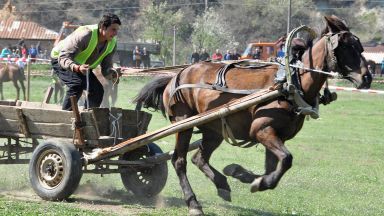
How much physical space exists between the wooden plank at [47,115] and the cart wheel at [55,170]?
349 millimetres

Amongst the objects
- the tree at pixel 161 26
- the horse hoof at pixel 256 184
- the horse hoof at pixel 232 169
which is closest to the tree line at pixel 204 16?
the tree at pixel 161 26

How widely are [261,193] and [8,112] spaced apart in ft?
11.1

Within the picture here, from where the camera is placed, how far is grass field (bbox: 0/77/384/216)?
902 centimetres

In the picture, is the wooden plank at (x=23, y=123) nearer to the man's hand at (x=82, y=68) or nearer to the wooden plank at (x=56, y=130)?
the wooden plank at (x=56, y=130)

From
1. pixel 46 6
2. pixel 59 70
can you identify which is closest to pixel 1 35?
pixel 46 6

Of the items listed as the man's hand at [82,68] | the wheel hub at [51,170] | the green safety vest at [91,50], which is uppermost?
the green safety vest at [91,50]

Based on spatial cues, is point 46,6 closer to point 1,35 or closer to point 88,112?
point 1,35

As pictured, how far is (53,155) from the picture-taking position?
938cm

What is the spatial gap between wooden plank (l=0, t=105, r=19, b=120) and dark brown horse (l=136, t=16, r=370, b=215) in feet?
4.89

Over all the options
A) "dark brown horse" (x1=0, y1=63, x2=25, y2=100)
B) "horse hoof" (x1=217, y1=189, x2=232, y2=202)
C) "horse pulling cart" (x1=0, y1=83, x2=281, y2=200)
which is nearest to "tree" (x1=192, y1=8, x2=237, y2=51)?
"dark brown horse" (x1=0, y1=63, x2=25, y2=100)

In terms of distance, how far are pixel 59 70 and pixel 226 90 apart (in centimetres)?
234

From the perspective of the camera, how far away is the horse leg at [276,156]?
8.09 meters

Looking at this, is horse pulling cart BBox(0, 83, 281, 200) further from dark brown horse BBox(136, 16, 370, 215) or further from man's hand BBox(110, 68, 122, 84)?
man's hand BBox(110, 68, 122, 84)

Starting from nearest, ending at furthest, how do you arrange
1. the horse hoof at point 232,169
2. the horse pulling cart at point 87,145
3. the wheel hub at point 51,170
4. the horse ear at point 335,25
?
1. the horse ear at point 335,25
2. the horse hoof at point 232,169
3. the horse pulling cart at point 87,145
4. the wheel hub at point 51,170
